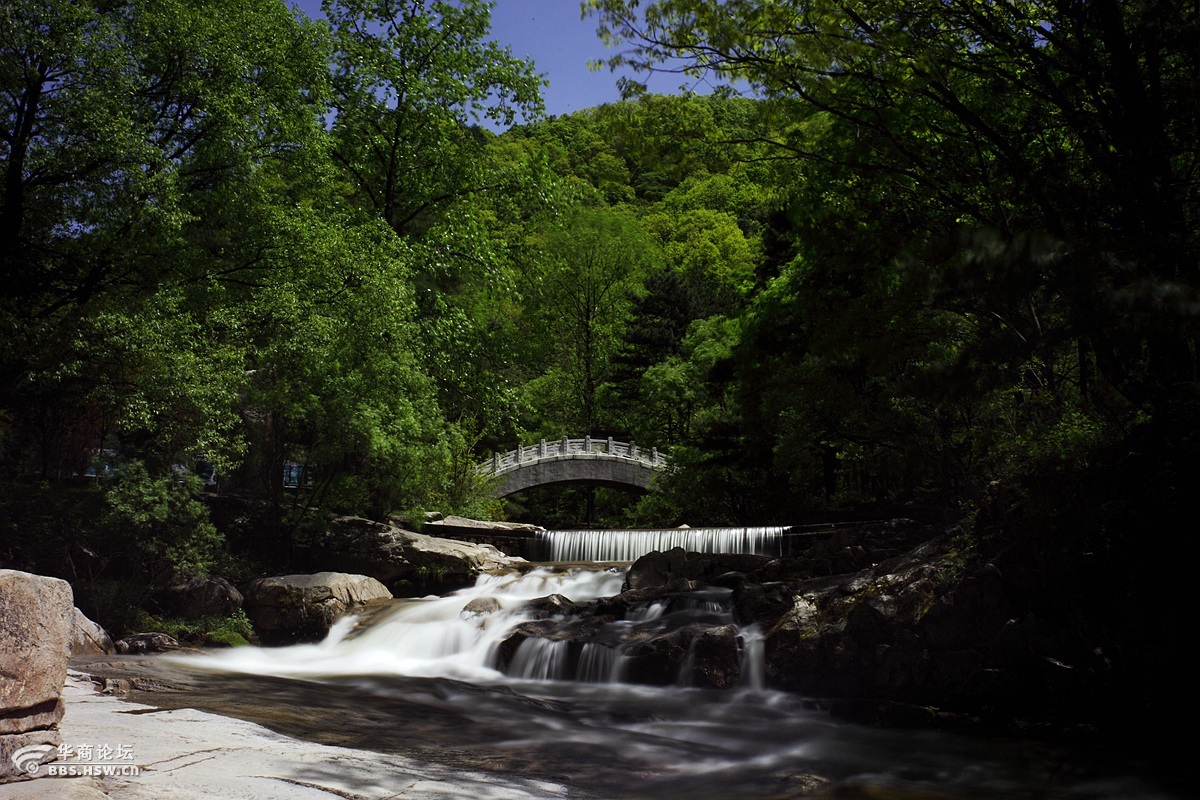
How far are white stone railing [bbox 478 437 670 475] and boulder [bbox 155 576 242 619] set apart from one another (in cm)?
1914

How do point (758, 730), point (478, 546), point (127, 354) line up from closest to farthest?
point (758, 730)
point (127, 354)
point (478, 546)

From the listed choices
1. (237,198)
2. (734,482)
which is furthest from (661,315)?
(237,198)

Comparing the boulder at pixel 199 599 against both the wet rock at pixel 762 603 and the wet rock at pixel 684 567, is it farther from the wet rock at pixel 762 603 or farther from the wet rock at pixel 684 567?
the wet rock at pixel 762 603

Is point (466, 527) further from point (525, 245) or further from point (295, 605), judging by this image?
point (525, 245)

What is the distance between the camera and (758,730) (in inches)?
342

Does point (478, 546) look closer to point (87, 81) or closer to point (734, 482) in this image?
point (734, 482)

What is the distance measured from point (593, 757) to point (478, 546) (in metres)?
12.7

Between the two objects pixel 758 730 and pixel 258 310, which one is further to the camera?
pixel 258 310

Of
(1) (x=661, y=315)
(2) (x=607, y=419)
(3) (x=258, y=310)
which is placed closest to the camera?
(3) (x=258, y=310)

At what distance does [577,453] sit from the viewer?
1389 inches

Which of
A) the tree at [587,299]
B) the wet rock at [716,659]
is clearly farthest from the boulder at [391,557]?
the tree at [587,299]

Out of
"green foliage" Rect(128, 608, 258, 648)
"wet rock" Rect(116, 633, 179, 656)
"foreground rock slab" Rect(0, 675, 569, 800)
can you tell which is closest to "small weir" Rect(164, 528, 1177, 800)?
"green foliage" Rect(128, 608, 258, 648)

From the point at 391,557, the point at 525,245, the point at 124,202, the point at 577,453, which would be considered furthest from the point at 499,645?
the point at 577,453

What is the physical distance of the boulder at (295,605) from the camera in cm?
1399
